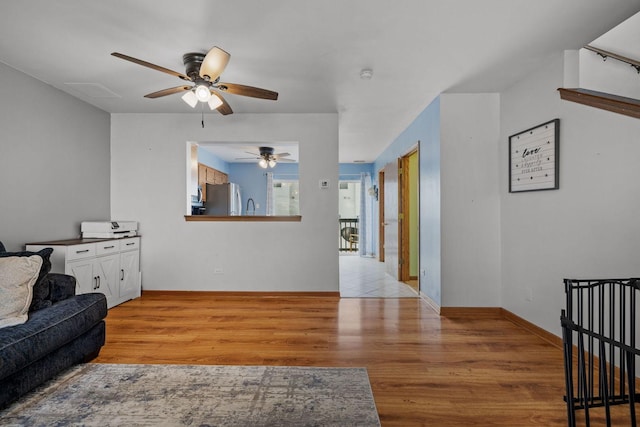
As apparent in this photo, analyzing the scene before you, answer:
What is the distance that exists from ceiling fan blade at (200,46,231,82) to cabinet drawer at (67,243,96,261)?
2.18 m

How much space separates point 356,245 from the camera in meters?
9.74

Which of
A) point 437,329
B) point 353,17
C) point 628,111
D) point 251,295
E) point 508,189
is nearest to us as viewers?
point 628,111

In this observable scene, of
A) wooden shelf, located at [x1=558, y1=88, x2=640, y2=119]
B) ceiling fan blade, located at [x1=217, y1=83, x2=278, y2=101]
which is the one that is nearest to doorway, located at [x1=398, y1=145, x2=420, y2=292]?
ceiling fan blade, located at [x1=217, y1=83, x2=278, y2=101]

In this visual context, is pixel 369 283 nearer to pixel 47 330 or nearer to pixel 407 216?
pixel 407 216

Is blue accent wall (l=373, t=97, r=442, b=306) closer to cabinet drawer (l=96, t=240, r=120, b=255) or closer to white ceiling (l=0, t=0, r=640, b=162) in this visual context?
white ceiling (l=0, t=0, r=640, b=162)

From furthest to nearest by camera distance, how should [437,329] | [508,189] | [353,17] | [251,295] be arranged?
[251,295] → [508,189] → [437,329] → [353,17]

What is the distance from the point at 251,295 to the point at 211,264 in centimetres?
67

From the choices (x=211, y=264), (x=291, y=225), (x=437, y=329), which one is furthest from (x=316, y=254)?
(x=437, y=329)

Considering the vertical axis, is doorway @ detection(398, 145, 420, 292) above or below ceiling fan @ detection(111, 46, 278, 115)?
below

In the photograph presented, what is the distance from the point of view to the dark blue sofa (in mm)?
1770

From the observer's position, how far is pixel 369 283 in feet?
17.1

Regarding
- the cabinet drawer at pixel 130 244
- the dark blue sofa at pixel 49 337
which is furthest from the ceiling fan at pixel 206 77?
the cabinet drawer at pixel 130 244

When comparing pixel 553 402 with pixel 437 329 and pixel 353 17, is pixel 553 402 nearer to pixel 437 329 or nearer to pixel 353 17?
pixel 437 329

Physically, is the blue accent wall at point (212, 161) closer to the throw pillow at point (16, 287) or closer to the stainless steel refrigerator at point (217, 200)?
the stainless steel refrigerator at point (217, 200)
